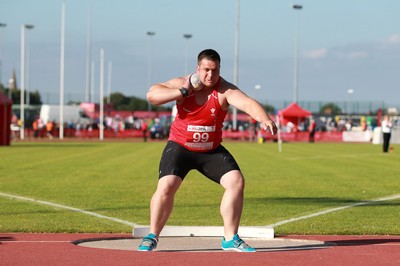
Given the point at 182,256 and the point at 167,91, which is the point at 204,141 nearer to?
the point at 167,91

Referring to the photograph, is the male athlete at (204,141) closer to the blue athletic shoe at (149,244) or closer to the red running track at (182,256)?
the blue athletic shoe at (149,244)

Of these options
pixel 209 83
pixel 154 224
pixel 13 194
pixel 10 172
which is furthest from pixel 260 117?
pixel 10 172

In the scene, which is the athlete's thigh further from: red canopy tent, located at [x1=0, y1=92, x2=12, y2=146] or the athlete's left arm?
red canopy tent, located at [x1=0, y1=92, x2=12, y2=146]

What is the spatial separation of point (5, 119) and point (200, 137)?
4866 centimetres

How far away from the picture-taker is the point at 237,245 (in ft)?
35.4

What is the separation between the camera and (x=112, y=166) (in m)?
32.4

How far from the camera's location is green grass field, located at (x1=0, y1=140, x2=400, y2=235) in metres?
14.4

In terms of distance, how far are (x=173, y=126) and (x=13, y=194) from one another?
31.6 feet

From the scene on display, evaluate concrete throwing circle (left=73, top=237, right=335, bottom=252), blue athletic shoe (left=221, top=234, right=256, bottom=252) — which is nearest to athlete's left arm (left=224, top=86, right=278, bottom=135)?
blue athletic shoe (left=221, top=234, right=256, bottom=252)

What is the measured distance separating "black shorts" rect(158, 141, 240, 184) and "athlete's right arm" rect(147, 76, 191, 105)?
730mm

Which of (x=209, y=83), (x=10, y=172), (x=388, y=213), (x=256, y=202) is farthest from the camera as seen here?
(x=10, y=172)

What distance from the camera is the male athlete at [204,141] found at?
412 inches

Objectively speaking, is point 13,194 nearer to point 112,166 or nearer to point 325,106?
point 112,166

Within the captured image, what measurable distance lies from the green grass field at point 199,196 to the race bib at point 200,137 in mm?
2909
